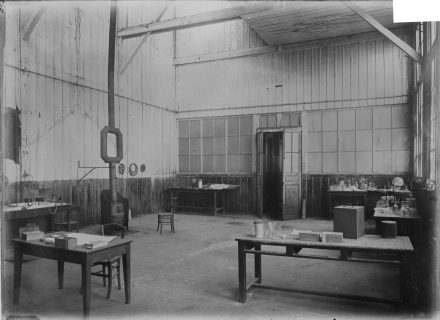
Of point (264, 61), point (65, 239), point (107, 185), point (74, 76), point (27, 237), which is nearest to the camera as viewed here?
point (65, 239)

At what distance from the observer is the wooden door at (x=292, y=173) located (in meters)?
9.88

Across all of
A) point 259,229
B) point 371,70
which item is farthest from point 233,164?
point 259,229

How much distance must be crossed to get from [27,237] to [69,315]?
0.92m

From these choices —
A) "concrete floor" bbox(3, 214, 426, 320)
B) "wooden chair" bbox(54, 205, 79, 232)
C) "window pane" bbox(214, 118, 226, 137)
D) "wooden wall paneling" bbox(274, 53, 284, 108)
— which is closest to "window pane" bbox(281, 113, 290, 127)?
"wooden wall paneling" bbox(274, 53, 284, 108)

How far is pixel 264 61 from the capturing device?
10.8 m

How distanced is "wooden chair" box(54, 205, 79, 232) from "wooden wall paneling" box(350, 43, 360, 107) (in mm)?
7533

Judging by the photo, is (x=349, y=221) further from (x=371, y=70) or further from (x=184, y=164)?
(x=184, y=164)

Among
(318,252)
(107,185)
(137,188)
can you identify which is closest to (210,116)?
(137,188)

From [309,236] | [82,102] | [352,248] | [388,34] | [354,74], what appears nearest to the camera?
[352,248]

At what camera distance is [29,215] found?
19.3 ft

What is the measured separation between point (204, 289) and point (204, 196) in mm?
7006

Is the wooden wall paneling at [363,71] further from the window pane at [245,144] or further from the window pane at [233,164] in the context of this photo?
the window pane at [233,164]

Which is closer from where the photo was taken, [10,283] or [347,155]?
[10,283]

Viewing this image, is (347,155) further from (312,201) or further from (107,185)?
(107,185)
